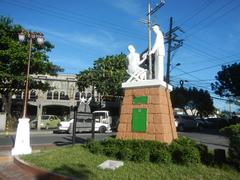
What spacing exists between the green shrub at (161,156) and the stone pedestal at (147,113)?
115cm

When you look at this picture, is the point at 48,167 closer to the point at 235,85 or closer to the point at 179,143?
the point at 179,143

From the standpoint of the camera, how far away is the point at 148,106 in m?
11.0

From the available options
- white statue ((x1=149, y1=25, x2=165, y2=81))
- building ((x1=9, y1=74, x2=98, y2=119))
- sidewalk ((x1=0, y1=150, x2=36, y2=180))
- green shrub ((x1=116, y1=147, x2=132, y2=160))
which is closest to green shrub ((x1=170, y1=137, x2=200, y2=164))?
green shrub ((x1=116, y1=147, x2=132, y2=160))

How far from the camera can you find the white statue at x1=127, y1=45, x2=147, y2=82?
12117 millimetres

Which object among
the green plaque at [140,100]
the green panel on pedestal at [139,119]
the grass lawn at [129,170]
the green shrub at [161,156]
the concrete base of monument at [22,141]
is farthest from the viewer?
the concrete base of monument at [22,141]

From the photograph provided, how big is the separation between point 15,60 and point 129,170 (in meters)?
22.0

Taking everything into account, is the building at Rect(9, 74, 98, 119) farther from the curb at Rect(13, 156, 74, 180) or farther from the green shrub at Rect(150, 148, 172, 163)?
the green shrub at Rect(150, 148, 172, 163)

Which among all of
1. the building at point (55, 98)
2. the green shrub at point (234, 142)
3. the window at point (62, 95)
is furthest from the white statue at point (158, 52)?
the window at point (62, 95)

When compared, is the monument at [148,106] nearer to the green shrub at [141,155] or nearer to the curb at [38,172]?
the green shrub at [141,155]

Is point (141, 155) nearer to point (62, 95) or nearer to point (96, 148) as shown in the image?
point (96, 148)

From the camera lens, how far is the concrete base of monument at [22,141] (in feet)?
39.6

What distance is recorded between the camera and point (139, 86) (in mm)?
11500

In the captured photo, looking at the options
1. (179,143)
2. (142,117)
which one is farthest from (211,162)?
(142,117)

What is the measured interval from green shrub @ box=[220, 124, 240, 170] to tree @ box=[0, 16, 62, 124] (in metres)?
22.3
